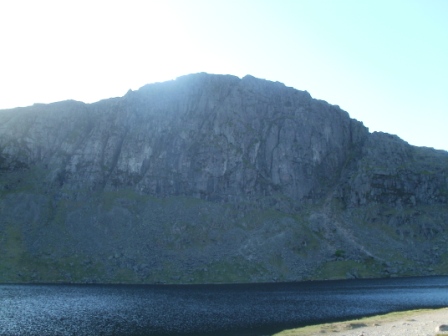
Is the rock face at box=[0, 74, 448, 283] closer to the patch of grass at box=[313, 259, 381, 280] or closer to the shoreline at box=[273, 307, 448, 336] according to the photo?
the patch of grass at box=[313, 259, 381, 280]

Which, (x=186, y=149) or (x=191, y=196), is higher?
(x=186, y=149)

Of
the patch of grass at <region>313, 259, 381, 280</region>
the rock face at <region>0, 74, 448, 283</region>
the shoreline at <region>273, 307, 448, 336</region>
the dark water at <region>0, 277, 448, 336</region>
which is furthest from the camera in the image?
the patch of grass at <region>313, 259, 381, 280</region>

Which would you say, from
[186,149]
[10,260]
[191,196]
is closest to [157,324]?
[10,260]

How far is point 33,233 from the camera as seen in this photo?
152m

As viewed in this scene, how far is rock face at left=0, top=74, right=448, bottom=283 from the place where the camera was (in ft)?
476

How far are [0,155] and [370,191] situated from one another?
166488 millimetres

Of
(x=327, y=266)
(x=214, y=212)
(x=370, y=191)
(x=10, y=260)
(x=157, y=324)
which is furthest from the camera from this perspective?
(x=370, y=191)

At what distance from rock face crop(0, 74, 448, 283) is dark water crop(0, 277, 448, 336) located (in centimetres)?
2557

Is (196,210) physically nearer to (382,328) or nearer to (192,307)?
(192,307)

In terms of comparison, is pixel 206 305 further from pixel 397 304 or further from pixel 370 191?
pixel 370 191

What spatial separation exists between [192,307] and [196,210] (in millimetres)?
88997

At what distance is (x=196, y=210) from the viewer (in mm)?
173375

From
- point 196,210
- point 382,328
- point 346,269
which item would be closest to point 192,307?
point 382,328

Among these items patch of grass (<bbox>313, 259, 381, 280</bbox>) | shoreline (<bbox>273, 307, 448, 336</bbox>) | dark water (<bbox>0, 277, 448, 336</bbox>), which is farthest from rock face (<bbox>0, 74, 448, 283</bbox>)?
shoreline (<bbox>273, 307, 448, 336</bbox>)
